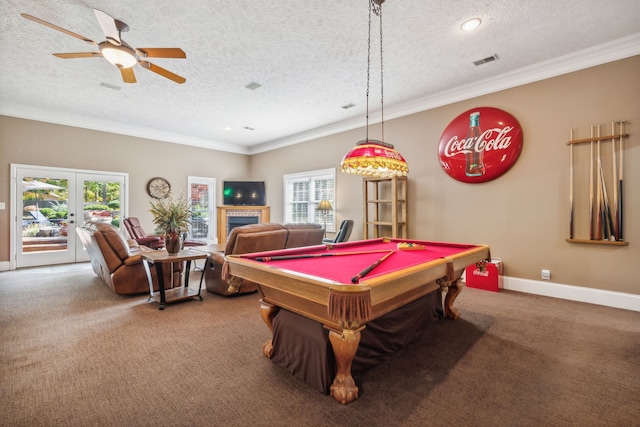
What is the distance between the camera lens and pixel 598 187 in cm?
334

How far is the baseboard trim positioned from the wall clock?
7.24 metres

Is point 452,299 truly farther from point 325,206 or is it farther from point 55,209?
point 55,209

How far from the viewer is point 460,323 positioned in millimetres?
2859

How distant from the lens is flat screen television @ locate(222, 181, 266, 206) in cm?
798

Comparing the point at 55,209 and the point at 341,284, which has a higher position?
the point at 55,209

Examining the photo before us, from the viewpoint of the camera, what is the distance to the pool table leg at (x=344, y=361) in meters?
1.62

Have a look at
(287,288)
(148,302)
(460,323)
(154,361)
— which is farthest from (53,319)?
(460,323)

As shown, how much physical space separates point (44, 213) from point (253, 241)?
496 cm

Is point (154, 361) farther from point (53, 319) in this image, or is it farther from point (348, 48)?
point (348, 48)

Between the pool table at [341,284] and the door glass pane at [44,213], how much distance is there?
5.71 meters

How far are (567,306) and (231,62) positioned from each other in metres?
5.12

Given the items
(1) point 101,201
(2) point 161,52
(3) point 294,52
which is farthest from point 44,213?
(3) point 294,52

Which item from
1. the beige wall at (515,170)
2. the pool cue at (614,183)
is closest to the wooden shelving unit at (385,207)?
the beige wall at (515,170)

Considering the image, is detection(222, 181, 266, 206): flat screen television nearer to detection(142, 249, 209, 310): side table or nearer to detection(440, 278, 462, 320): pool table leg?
detection(142, 249, 209, 310): side table
